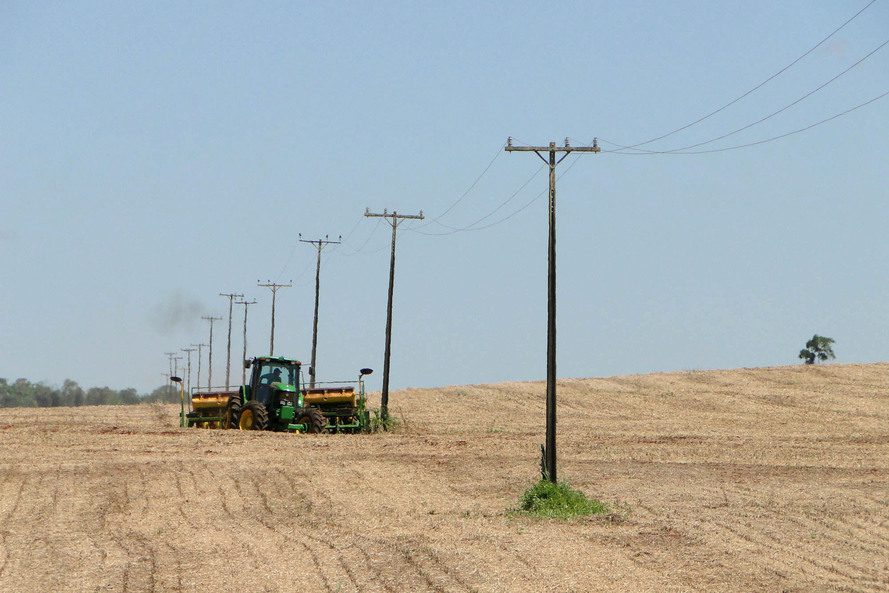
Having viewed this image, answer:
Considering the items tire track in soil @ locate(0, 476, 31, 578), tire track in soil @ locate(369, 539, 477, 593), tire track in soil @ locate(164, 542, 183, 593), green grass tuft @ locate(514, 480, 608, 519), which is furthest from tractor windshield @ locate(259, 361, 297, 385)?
tire track in soil @ locate(369, 539, 477, 593)

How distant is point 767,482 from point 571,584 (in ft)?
45.5

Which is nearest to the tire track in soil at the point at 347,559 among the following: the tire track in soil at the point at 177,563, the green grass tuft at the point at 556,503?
the tire track in soil at the point at 177,563

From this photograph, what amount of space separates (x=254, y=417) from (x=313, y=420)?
1820 millimetres

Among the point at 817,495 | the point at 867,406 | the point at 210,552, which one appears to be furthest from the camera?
the point at 867,406

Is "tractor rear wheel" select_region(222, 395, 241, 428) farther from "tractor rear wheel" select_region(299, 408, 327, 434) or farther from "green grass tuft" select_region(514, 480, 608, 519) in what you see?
"green grass tuft" select_region(514, 480, 608, 519)

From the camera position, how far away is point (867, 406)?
177 ft

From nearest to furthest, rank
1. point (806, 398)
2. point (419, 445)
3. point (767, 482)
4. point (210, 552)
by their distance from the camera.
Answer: point (210, 552) → point (767, 482) → point (419, 445) → point (806, 398)

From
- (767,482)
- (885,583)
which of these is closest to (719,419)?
(767,482)

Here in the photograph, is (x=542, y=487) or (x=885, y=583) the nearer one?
(x=885, y=583)

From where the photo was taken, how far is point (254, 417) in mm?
40625

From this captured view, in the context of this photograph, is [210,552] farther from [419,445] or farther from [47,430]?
[47,430]

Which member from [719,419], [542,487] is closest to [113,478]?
[542,487]

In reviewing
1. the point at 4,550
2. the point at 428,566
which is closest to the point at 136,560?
the point at 4,550

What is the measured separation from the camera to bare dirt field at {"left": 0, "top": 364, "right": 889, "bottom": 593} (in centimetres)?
1734
